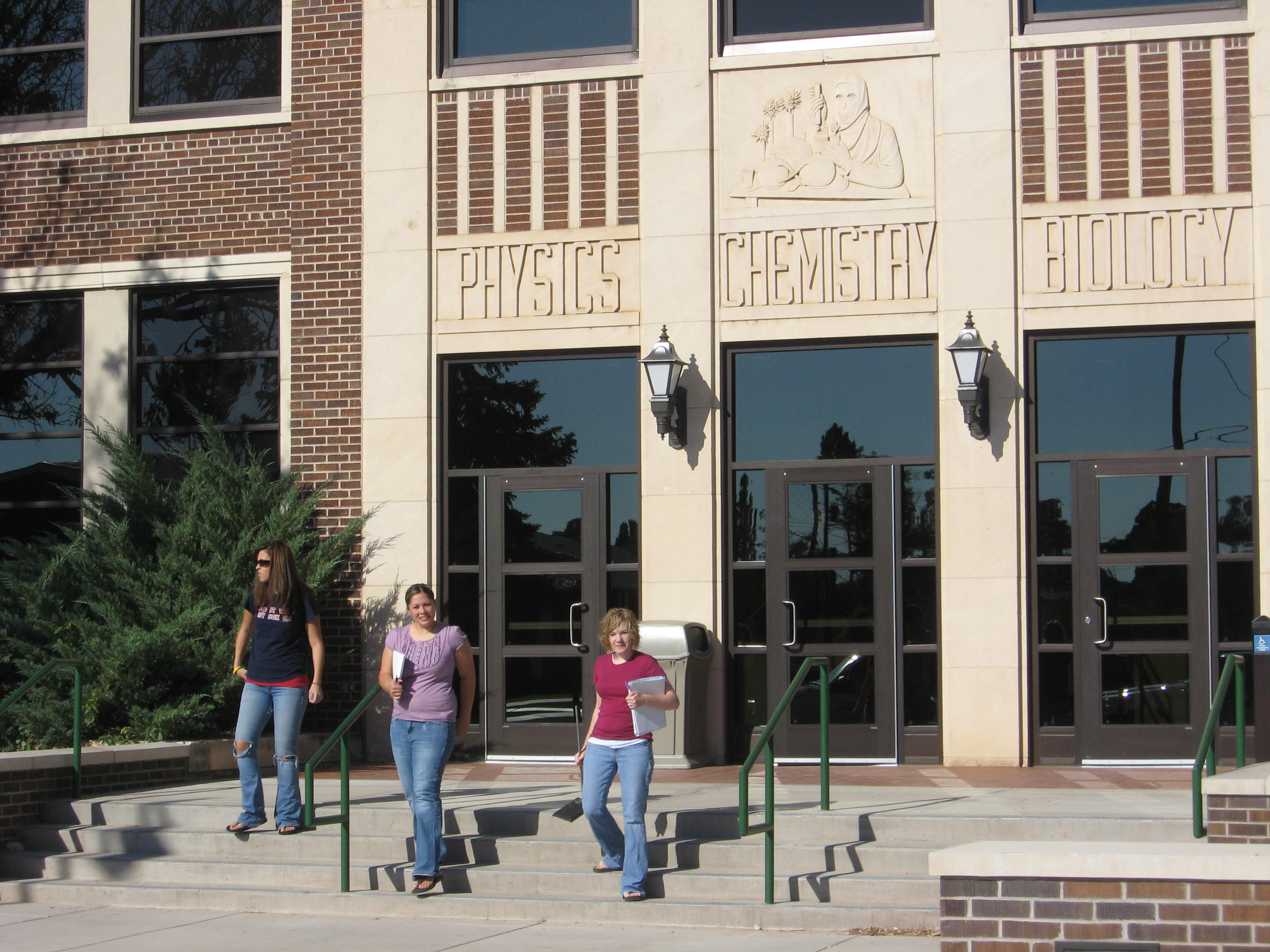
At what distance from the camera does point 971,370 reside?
35.1 feet

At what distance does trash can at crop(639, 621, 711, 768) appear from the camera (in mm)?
10914

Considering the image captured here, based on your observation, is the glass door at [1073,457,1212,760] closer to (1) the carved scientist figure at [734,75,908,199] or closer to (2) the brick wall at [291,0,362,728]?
(1) the carved scientist figure at [734,75,908,199]

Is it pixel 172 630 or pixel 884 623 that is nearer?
pixel 172 630

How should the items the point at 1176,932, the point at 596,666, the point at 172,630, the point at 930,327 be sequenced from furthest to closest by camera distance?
the point at 930,327, the point at 172,630, the point at 596,666, the point at 1176,932

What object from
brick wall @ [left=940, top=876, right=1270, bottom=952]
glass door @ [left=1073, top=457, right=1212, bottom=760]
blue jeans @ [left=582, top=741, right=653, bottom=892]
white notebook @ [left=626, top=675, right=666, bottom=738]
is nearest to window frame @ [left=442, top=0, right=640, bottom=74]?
glass door @ [left=1073, top=457, right=1212, bottom=760]

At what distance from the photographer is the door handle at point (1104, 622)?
10.9 meters

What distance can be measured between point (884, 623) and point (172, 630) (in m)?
5.32

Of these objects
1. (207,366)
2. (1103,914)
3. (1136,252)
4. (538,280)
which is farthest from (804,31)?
(1103,914)

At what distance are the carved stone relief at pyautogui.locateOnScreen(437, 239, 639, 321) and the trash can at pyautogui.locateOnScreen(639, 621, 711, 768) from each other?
8.68 feet

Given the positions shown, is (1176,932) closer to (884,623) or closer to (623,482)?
(884,623)

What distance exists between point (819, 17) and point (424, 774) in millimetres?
7117

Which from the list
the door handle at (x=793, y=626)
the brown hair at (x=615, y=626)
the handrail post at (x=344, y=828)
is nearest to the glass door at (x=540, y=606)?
the door handle at (x=793, y=626)

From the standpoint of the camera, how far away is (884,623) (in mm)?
11266

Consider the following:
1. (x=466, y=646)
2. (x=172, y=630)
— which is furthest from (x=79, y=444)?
(x=466, y=646)
